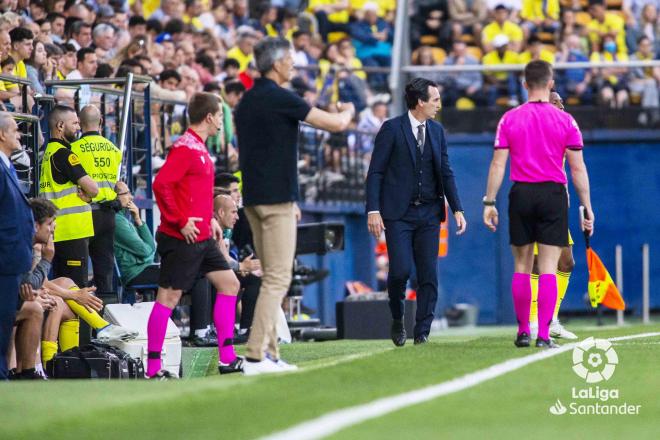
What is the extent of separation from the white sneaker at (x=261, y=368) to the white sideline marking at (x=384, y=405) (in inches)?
45.3

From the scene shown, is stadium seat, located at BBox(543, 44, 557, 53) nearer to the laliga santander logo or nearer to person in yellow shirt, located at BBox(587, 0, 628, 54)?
person in yellow shirt, located at BBox(587, 0, 628, 54)

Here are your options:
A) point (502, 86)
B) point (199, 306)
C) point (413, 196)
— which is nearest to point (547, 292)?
point (413, 196)

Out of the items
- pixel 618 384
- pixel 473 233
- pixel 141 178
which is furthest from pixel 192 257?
pixel 473 233

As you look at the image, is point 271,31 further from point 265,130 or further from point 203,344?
point 265,130

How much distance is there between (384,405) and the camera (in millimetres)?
6715

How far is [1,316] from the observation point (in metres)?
9.15

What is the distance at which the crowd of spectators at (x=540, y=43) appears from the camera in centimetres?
2298

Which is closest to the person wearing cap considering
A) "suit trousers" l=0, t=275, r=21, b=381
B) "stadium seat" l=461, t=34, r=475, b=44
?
"stadium seat" l=461, t=34, r=475, b=44

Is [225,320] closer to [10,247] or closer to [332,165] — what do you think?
[10,247]

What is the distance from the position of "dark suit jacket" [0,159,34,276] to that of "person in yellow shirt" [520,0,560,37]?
16126 millimetres

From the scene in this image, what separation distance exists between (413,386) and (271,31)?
15509mm

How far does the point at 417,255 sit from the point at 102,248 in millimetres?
3260

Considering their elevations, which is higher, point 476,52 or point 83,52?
point 476,52

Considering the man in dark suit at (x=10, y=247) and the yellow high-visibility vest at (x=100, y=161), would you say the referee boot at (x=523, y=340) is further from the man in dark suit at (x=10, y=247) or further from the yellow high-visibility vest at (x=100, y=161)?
the yellow high-visibility vest at (x=100, y=161)
